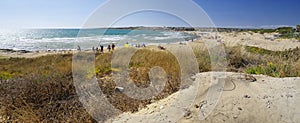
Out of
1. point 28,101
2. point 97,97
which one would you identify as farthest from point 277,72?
point 28,101

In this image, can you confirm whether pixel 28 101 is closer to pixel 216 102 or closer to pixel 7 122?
pixel 7 122

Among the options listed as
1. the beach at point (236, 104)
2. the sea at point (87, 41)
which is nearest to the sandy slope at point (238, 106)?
the beach at point (236, 104)

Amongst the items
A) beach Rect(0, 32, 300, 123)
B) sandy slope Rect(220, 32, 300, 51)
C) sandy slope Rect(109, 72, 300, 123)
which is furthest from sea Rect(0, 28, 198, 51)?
sandy slope Rect(109, 72, 300, 123)

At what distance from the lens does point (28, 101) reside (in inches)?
200

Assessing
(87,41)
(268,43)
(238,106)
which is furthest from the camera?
(87,41)

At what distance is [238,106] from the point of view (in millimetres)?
4391

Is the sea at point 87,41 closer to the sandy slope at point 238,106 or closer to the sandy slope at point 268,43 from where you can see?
the sandy slope at point 268,43

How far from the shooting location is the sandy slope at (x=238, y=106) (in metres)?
4.21

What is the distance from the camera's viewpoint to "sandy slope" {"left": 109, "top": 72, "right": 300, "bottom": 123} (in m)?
4.21

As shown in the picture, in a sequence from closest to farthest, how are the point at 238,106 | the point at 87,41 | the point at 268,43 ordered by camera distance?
the point at 238,106
the point at 268,43
the point at 87,41

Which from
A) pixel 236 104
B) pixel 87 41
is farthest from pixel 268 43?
pixel 236 104

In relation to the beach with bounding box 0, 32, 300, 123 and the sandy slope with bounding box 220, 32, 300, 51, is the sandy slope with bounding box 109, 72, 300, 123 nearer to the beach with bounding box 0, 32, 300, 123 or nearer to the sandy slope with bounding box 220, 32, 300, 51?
the beach with bounding box 0, 32, 300, 123

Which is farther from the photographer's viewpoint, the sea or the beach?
the sea

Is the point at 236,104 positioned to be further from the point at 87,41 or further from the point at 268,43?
the point at 87,41
